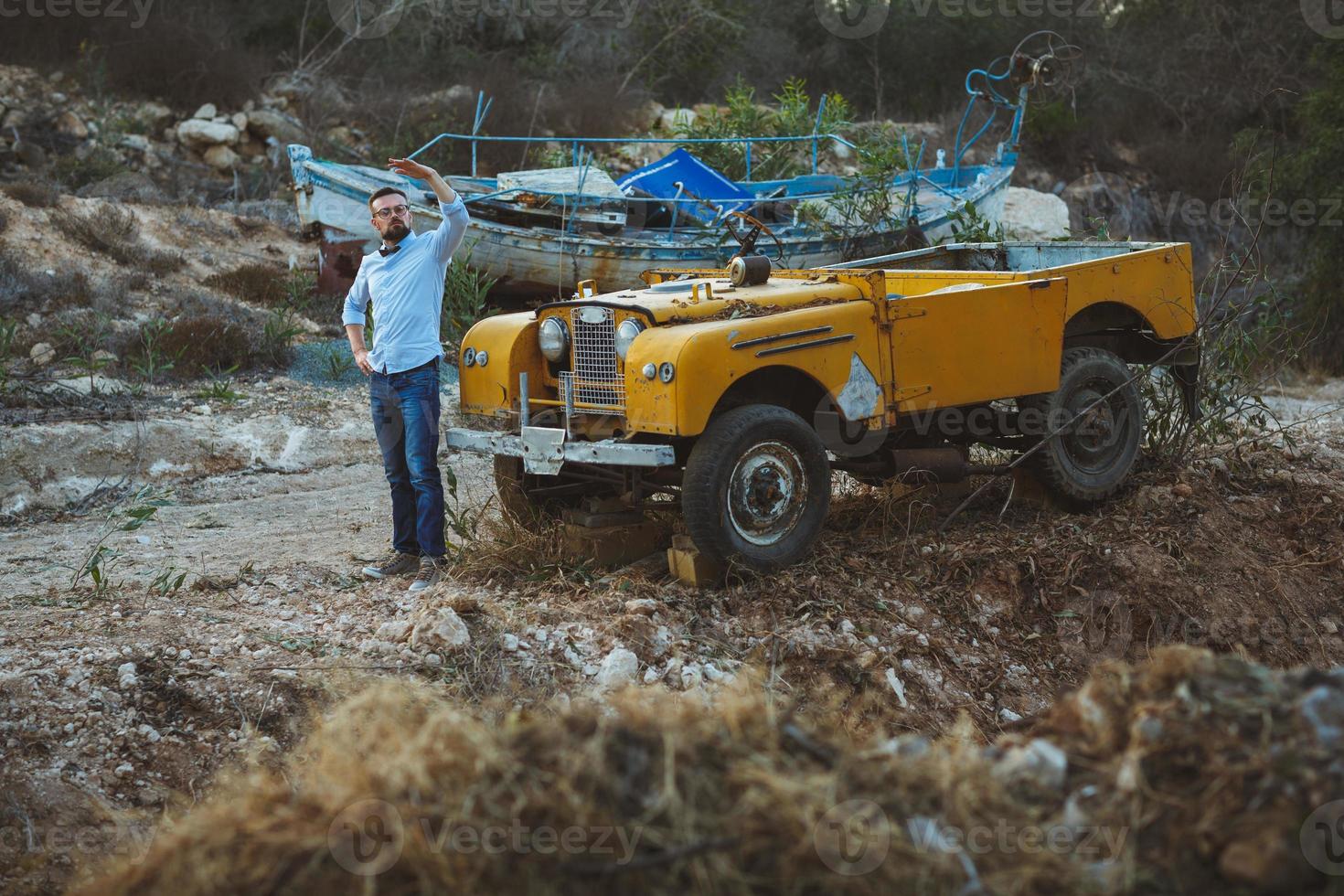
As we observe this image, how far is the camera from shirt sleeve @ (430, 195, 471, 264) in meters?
6.41

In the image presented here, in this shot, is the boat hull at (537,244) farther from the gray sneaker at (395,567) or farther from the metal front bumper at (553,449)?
the metal front bumper at (553,449)

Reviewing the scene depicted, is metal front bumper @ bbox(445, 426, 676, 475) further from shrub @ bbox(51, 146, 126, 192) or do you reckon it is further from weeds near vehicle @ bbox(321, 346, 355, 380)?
shrub @ bbox(51, 146, 126, 192)

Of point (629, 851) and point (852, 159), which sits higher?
point (852, 159)

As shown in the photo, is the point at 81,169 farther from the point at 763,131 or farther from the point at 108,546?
the point at 108,546

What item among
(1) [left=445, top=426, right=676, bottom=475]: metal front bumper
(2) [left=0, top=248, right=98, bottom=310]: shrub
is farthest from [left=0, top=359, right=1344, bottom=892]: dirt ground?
(2) [left=0, top=248, right=98, bottom=310]: shrub

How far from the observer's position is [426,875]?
2.75 meters

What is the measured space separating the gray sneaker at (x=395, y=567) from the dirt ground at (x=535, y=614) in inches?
5.8

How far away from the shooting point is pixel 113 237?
47.0ft

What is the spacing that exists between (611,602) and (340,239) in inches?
373

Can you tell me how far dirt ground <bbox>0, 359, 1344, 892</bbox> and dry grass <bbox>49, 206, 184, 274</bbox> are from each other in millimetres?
5265

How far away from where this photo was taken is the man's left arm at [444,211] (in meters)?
6.36

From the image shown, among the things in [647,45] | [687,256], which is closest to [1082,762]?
[687,256]

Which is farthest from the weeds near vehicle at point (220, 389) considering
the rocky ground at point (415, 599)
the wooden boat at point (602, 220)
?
the wooden boat at point (602, 220)

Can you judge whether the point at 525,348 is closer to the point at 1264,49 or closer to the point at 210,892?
the point at 210,892
